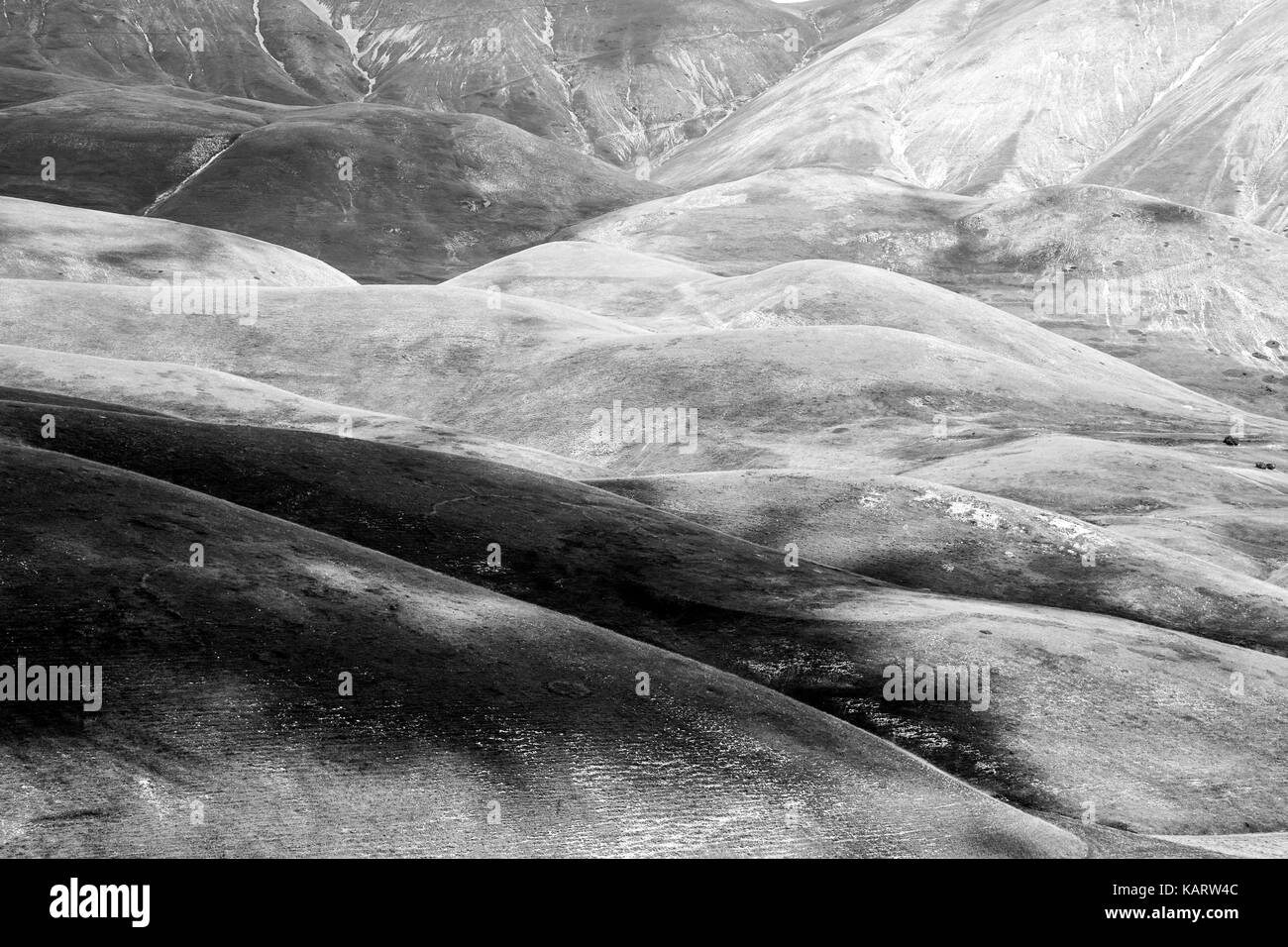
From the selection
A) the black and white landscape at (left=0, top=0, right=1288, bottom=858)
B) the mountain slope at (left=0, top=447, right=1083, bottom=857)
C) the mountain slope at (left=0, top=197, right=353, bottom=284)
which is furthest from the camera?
the mountain slope at (left=0, top=197, right=353, bottom=284)

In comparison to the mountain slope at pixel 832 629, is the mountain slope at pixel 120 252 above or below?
above

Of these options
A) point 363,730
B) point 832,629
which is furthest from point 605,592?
point 363,730

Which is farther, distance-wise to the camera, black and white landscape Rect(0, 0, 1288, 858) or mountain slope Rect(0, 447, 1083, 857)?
black and white landscape Rect(0, 0, 1288, 858)

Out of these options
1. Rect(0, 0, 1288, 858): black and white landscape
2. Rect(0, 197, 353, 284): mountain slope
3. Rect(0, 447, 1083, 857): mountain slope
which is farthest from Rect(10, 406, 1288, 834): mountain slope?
Rect(0, 197, 353, 284): mountain slope

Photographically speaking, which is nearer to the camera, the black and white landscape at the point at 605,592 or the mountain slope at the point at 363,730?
the mountain slope at the point at 363,730

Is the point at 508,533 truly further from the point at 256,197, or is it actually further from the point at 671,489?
the point at 256,197

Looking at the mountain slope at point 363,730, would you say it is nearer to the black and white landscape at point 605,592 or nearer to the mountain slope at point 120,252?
the black and white landscape at point 605,592

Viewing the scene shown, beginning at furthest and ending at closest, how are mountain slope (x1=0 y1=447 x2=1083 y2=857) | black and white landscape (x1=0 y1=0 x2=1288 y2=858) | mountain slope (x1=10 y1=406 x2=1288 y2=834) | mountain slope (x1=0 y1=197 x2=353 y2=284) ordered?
mountain slope (x1=0 y1=197 x2=353 y2=284)
mountain slope (x1=10 y1=406 x2=1288 y2=834)
black and white landscape (x1=0 y1=0 x2=1288 y2=858)
mountain slope (x1=0 y1=447 x2=1083 y2=857)

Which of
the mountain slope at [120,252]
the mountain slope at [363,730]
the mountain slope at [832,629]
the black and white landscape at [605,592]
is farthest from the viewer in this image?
the mountain slope at [120,252]

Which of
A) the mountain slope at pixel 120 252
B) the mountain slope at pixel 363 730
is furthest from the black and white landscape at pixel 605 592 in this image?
the mountain slope at pixel 120 252

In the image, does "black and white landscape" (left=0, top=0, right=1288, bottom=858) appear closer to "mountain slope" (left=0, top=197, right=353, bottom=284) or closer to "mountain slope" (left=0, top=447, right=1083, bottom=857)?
"mountain slope" (left=0, top=447, right=1083, bottom=857)

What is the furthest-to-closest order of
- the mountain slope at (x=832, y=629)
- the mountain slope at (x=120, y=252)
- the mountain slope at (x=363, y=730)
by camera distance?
1. the mountain slope at (x=120, y=252)
2. the mountain slope at (x=832, y=629)
3. the mountain slope at (x=363, y=730)
